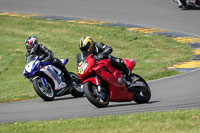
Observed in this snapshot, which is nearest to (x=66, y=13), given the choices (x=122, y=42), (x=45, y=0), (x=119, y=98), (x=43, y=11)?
(x=43, y=11)

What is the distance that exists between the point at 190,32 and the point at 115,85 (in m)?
12.3

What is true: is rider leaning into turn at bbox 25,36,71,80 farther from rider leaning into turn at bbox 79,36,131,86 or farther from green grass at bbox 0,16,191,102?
rider leaning into turn at bbox 79,36,131,86

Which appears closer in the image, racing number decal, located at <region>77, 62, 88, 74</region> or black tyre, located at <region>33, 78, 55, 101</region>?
racing number decal, located at <region>77, 62, 88, 74</region>

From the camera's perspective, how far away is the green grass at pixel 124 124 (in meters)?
7.41

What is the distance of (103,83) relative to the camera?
10.5m

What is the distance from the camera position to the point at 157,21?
24.2 meters

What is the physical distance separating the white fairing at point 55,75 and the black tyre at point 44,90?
0.58 feet

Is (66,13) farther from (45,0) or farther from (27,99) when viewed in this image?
(27,99)

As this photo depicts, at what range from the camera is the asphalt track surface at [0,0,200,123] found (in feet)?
32.8

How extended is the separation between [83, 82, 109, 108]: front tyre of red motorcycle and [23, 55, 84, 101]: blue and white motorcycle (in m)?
2.33

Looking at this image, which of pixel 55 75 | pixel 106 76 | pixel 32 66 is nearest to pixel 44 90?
pixel 55 75

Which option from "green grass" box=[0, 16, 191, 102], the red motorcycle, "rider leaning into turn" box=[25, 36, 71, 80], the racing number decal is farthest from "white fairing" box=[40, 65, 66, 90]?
the racing number decal

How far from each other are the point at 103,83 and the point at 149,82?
385 centimetres

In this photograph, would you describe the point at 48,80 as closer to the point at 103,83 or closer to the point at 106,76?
the point at 103,83
